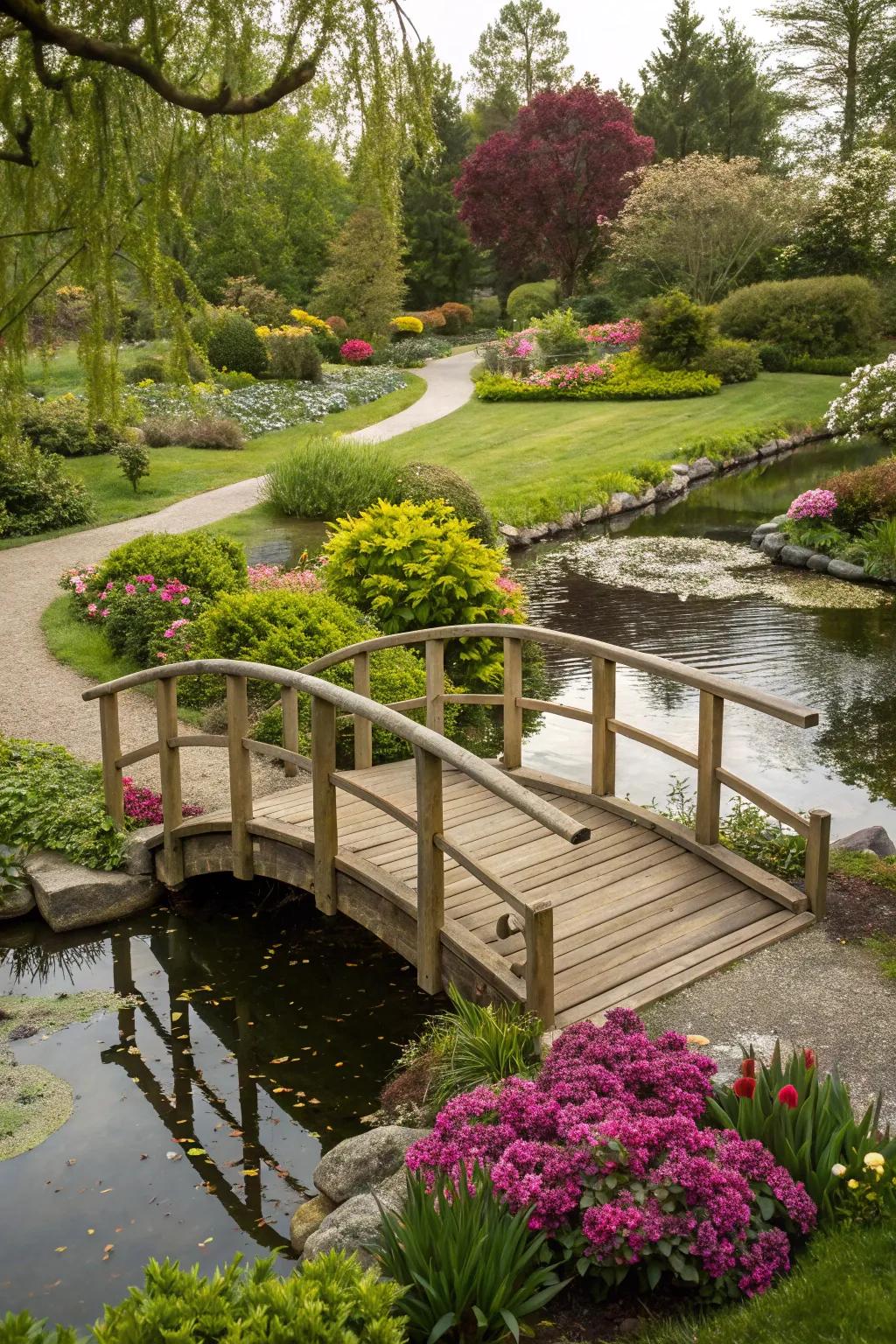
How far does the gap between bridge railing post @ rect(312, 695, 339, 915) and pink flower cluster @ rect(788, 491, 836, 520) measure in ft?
40.9

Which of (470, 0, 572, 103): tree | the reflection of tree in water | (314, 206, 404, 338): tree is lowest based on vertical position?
the reflection of tree in water

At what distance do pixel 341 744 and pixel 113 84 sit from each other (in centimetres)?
522

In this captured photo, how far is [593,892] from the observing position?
19.4ft

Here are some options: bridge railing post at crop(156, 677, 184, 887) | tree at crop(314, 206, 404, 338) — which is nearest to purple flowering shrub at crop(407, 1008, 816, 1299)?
bridge railing post at crop(156, 677, 184, 887)

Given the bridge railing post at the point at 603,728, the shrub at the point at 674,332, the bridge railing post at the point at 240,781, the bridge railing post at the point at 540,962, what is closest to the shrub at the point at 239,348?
the shrub at the point at 674,332

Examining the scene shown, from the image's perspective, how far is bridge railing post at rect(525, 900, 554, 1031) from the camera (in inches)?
185

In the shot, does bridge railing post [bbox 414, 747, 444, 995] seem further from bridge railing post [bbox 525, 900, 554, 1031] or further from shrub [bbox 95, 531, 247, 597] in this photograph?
shrub [bbox 95, 531, 247, 597]

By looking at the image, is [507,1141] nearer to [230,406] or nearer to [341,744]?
[341,744]

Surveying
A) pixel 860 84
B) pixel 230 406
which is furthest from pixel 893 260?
pixel 230 406

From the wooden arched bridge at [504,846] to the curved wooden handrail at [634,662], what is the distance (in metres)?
0.01

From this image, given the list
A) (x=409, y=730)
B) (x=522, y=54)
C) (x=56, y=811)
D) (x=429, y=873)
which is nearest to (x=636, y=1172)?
(x=429, y=873)

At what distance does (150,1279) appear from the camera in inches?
128

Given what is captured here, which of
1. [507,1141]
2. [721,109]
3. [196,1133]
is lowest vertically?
[196,1133]

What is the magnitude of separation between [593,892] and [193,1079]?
221 centimetres
